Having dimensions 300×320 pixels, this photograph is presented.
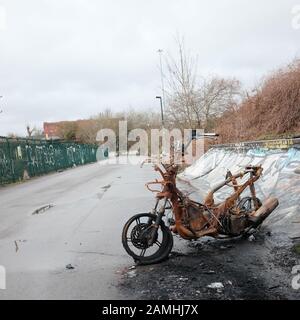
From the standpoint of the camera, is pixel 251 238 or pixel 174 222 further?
pixel 251 238

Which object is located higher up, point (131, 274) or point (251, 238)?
point (251, 238)

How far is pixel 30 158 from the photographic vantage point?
95.4 ft

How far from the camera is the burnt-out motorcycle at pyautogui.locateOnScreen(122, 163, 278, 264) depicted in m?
6.13

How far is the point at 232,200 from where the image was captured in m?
7.10

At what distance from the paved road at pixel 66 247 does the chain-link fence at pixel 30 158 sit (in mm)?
11390

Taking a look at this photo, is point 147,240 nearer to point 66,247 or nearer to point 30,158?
point 66,247

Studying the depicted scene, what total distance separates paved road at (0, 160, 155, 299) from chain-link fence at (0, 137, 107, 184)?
1139 cm

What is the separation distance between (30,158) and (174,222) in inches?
947

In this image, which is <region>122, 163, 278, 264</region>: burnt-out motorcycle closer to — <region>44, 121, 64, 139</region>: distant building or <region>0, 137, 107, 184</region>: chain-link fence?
<region>0, 137, 107, 184</region>: chain-link fence

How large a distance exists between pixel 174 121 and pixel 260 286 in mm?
29137

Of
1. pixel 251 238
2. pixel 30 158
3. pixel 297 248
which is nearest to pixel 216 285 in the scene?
pixel 297 248

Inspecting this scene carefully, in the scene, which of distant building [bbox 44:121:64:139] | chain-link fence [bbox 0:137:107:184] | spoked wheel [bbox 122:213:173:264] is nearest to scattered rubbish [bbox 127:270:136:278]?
spoked wheel [bbox 122:213:173:264]
